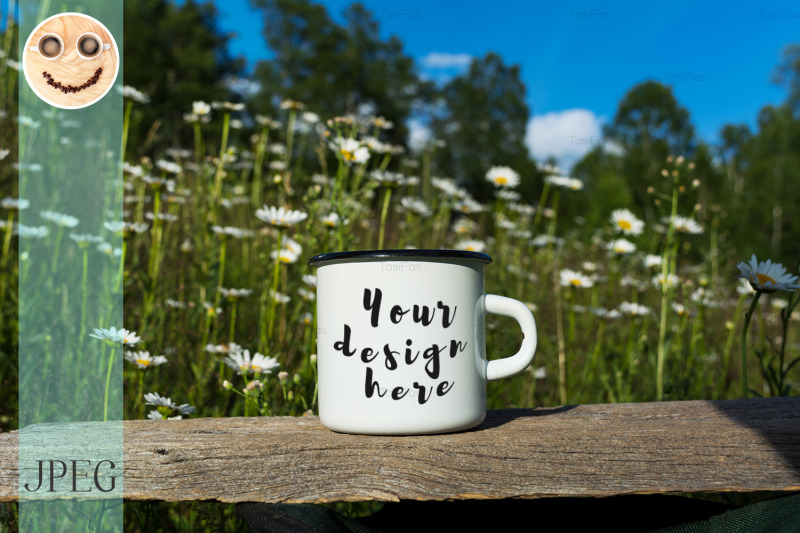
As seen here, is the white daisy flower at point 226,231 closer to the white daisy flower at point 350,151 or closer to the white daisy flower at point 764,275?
the white daisy flower at point 350,151

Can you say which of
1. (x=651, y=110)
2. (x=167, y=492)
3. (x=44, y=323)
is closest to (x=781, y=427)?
(x=167, y=492)

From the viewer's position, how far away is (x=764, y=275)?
1257mm

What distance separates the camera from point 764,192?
21219 mm

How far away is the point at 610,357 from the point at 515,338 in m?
0.98

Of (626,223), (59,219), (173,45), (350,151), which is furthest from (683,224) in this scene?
(173,45)

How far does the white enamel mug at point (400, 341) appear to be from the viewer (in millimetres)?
986

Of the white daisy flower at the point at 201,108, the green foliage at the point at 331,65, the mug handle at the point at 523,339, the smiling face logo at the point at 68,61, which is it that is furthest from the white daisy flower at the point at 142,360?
the green foliage at the point at 331,65

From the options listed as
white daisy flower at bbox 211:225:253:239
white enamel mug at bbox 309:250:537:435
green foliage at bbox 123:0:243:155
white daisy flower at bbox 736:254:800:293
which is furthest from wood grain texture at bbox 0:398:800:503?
green foliage at bbox 123:0:243:155

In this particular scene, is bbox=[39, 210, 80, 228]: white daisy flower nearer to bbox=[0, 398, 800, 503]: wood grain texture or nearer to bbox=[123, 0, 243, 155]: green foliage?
bbox=[0, 398, 800, 503]: wood grain texture

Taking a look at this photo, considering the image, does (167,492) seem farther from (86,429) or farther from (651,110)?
(651,110)

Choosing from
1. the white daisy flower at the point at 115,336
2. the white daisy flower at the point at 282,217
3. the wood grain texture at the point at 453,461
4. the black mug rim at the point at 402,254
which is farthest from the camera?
the white daisy flower at the point at 282,217

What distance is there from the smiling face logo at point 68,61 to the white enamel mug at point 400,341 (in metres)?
0.54

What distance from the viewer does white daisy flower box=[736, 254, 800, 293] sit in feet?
4.05

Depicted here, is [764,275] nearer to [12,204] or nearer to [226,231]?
[226,231]
